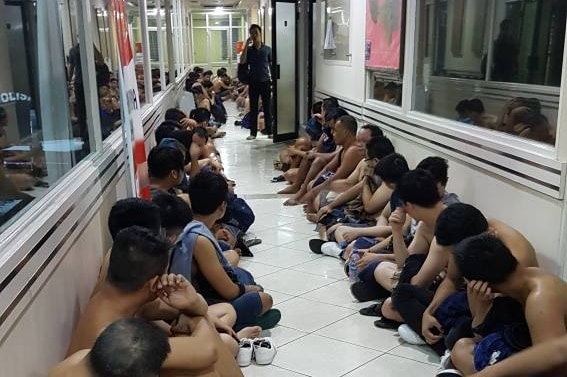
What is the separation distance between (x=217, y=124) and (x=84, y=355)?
32.8 feet

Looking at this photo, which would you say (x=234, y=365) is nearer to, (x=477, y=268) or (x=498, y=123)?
(x=477, y=268)

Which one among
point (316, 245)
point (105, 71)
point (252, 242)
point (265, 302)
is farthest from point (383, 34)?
point (265, 302)

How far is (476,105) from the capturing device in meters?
3.83

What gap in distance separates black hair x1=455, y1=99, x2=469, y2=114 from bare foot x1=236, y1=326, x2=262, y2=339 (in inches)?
83.2

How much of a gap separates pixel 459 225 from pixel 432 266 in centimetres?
43

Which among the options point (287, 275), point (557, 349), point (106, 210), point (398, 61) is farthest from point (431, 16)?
point (557, 349)

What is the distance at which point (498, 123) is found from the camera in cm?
342

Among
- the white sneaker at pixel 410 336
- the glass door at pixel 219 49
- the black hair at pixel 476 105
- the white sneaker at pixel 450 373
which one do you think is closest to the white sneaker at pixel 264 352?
the white sneaker at pixel 410 336

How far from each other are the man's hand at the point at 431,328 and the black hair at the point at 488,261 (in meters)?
0.68

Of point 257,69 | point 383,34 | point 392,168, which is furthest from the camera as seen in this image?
point 257,69

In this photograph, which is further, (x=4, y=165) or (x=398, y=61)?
(x=398, y=61)

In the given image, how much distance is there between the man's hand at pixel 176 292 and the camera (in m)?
1.99

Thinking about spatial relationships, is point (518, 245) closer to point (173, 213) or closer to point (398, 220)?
point (398, 220)

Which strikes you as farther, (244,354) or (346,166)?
(346,166)
